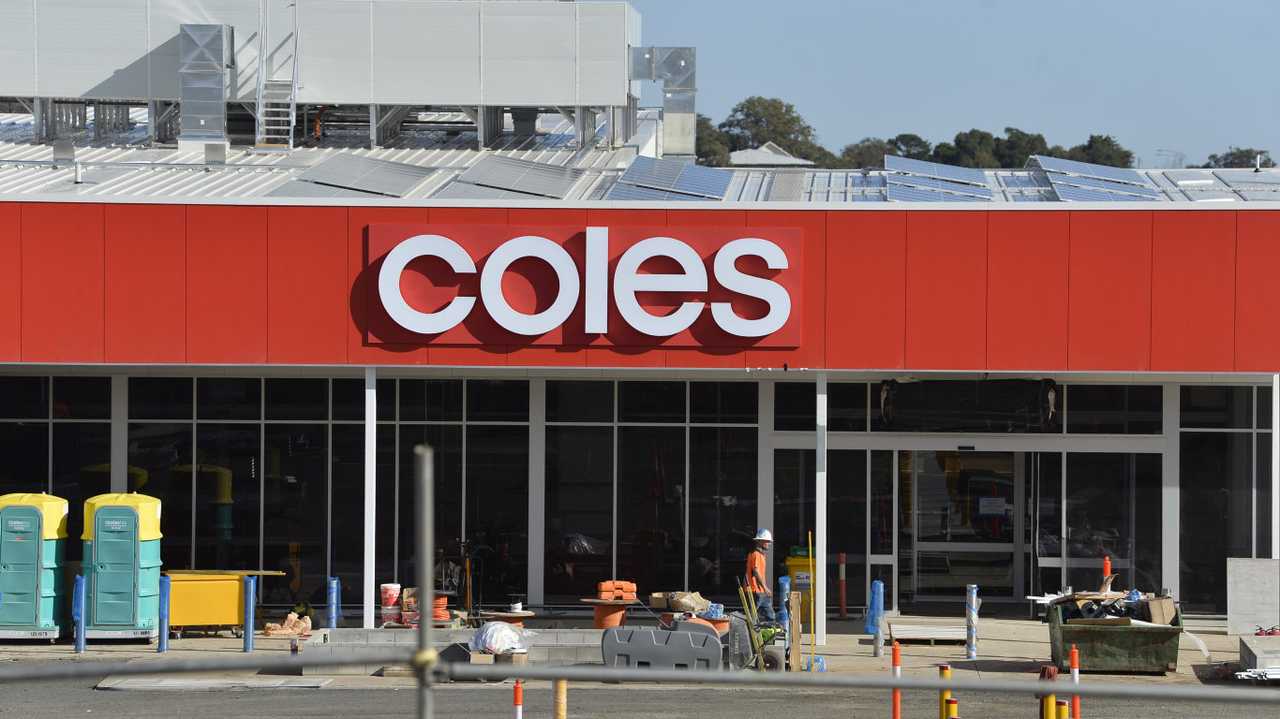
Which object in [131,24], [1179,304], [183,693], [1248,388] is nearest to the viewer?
[183,693]

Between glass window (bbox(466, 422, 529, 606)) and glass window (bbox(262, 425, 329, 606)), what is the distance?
2287mm


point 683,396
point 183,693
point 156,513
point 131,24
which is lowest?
point 183,693

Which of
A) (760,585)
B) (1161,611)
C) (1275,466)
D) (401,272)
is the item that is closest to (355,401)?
(401,272)

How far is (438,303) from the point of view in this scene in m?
20.2

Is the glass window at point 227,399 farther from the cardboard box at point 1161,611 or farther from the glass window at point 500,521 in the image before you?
the cardboard box at point 1161,611

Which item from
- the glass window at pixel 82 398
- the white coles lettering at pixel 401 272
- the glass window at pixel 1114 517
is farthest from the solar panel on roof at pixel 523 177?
the glass window at pixel 1114 517

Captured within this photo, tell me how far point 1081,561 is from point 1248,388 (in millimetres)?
3469

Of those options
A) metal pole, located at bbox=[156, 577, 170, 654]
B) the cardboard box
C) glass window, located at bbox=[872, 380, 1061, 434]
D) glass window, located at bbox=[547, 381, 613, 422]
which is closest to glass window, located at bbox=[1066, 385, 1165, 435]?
glass window, located at bbox=[872, 380, 1061, 434]

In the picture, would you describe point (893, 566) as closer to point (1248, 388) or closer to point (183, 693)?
point (1248, 388)

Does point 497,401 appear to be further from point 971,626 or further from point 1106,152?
point 1106,152

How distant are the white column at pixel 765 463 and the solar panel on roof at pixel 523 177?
4.18 metres

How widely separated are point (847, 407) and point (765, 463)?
1475 mm

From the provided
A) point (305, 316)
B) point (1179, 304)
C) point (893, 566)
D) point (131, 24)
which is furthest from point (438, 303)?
point (131, 24)

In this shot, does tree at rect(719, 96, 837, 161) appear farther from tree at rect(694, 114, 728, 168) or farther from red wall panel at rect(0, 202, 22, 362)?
red wall panel at rect(0, 202, 22, 362)
